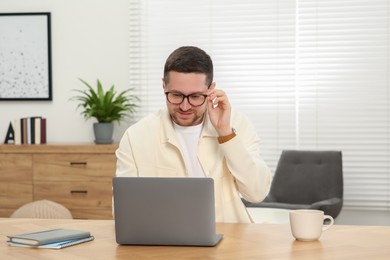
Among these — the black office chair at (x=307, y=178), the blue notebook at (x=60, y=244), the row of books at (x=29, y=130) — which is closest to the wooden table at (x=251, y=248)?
the blue notebook at (x=60, y=244)

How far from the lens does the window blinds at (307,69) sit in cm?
604

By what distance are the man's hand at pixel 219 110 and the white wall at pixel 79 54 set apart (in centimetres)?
319

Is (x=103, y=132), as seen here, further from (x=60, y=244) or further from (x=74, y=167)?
(x=60, y=244)

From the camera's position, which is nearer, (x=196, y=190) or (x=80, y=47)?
(x=196, y=190)

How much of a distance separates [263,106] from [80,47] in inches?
66.5

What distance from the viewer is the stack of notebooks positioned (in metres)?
2.62

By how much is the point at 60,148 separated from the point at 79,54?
0.99 m

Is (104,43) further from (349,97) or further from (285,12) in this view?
(349,97)

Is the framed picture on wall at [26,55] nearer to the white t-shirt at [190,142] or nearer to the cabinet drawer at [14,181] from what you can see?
the cabinet drawer at [14,181]

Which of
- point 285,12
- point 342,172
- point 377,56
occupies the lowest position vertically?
point 342,172

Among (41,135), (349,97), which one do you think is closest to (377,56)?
(349,97)

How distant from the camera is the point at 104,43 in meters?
6.43

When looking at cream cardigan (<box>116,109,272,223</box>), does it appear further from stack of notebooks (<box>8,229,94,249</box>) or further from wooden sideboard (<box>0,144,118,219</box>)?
wooden sideboard (<box>0,144,118,219</box>)

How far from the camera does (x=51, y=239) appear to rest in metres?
2.64
